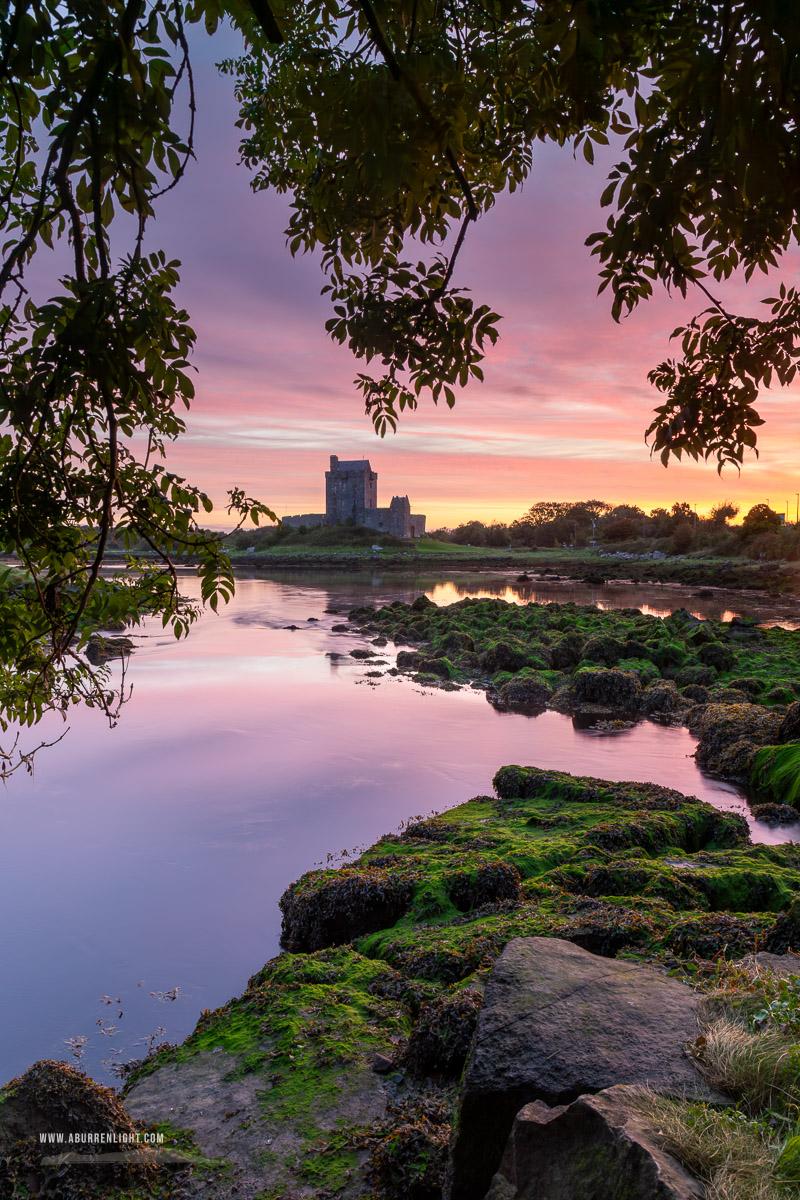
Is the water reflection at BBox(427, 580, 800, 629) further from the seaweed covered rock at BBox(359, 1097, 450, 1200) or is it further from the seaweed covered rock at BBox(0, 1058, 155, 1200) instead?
the seaweed covered rock at BBox(0, 1058, 155, 1200)

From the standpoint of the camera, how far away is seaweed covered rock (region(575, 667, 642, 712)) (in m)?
14.3

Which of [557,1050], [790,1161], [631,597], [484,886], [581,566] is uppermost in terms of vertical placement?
[581,566]

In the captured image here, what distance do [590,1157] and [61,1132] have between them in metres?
2.30

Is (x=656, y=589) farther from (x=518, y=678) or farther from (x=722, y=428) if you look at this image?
(x=722, y=428)

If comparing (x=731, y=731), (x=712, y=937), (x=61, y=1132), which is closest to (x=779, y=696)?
(x=731, y=731)

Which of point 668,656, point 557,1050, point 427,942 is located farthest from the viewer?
point 668,656

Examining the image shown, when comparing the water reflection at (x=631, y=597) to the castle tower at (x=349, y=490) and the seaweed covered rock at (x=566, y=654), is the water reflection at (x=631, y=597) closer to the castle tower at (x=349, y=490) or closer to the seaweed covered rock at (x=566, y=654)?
the seaweed covered rock at (x=566, y=654)

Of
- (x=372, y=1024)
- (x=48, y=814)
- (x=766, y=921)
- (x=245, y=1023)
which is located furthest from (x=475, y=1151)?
(x=48, y=814)

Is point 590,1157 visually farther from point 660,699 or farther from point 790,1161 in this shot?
point 660,699

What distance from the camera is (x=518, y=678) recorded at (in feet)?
51.6

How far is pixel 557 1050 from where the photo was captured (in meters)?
2.59

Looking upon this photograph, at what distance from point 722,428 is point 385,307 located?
1717 millimetres

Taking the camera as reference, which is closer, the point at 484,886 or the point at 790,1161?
the point at 790,1161

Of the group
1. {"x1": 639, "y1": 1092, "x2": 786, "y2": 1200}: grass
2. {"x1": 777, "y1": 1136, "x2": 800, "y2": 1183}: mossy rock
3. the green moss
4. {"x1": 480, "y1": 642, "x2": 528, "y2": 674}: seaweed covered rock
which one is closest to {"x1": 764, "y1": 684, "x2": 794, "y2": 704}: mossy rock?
the green moss
